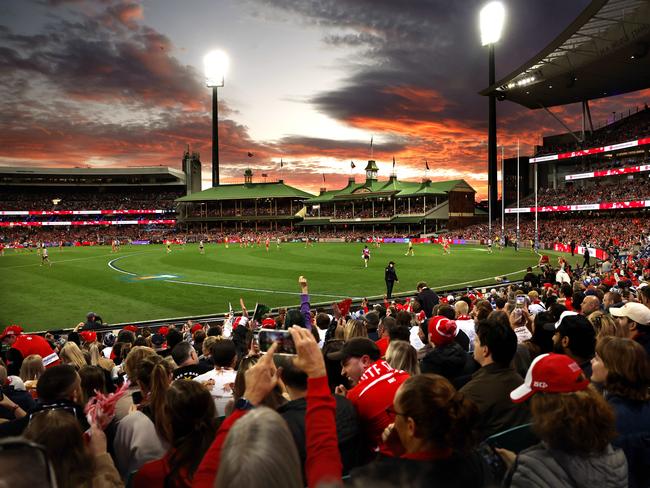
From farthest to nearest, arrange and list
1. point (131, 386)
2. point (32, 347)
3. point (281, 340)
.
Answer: point (32, 347) → point (131, 386) → point (281, 340)

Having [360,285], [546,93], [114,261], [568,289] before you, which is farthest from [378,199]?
[568,289]

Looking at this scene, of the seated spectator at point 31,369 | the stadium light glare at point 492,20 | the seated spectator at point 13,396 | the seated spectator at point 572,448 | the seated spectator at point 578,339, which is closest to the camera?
the seated spectator at point 572,448

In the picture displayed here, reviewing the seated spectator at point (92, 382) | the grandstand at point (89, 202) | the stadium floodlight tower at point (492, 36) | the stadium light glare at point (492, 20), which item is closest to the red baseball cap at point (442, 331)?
the seated spectator at point (92, 382)

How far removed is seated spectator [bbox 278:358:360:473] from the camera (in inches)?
101

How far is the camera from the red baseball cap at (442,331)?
4922mm

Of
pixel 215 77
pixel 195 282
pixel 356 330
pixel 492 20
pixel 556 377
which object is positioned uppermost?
A: pixel 215 77

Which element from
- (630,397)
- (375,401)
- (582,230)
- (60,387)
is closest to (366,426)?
(375,401)

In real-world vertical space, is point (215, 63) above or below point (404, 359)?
above

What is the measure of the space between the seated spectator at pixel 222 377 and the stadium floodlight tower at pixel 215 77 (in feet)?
337

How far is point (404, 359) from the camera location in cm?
410

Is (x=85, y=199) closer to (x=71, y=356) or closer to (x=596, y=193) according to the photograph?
(x=596, y=193)

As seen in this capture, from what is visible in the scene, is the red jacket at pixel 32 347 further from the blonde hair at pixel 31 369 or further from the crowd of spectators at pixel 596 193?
the crowd of spectators at pixel 596 193

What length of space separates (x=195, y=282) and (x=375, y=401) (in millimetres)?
28144

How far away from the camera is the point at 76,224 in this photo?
4419 inches
